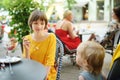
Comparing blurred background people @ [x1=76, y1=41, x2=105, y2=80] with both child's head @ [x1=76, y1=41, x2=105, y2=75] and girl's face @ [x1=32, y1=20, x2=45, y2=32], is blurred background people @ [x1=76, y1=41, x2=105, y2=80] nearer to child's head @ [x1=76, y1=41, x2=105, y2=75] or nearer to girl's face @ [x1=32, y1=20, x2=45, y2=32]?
child's head @ [x1=76, y1=41, x2=105, y2=75]

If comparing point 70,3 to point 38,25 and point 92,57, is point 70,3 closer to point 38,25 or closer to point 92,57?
point 38,25

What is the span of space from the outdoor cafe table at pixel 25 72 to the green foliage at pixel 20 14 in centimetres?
260

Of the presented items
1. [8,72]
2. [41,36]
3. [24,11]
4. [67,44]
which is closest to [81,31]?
[67,44]

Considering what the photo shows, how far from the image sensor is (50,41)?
8.34ft

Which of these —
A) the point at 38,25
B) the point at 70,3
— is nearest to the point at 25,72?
the point at 38,25

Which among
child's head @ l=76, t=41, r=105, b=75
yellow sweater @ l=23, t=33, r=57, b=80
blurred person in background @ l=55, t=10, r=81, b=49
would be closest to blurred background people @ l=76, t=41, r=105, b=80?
child's head @ l=76, t=41, r=105, b=75

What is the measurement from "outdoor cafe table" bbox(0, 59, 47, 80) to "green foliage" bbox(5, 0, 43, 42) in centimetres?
260

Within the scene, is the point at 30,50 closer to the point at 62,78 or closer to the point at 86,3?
the point at 62,78

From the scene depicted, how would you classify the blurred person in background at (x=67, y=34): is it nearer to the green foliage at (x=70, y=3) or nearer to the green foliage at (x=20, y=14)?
the green foliage at (x=20, y=14)

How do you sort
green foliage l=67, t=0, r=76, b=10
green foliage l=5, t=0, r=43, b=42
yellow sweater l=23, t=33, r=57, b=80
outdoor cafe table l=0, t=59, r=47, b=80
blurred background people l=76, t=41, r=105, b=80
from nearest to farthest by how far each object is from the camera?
blurred background people l=76, t=41, r=105, b=80 < outdoor cafe table l=0, t=59, r=47, b=80 < yellow sweater l=23, t=33, r=57, b=80 < green foliage l=5, t=0, r=43, b=42 < green foliage l=67, t=0, r=76, b=10

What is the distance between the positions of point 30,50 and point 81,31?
3763 millimetres

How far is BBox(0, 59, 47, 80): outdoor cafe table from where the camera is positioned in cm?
186

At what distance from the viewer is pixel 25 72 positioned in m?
1.97

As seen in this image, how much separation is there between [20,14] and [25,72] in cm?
302
